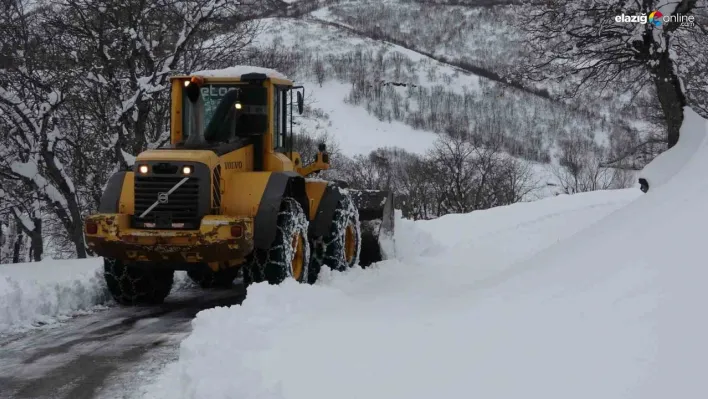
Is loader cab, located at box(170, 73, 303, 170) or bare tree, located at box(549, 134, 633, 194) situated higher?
loader cab, located at box(170, 73, 303, 170)

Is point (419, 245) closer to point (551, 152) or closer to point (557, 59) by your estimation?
point (557, 59)

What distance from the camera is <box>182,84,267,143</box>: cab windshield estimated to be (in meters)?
9.10

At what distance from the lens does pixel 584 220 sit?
715 inches

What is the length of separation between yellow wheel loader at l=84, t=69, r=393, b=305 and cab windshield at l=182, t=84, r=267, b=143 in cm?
1

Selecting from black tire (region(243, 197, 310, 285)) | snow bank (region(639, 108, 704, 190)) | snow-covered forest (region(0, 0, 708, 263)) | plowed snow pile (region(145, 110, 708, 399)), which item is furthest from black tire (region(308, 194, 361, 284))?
snow bank (region(639, 108, 704, 190))


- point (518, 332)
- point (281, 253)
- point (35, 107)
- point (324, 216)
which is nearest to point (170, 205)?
point (281, 253)

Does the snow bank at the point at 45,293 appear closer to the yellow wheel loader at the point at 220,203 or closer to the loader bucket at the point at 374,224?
the yellow wheel loader at the point at 220,203

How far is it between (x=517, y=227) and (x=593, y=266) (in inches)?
467

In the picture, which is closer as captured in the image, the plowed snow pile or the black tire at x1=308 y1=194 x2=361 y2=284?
the plowed snow pile

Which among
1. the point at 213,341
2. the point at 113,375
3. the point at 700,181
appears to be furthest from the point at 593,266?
the point at 113,375

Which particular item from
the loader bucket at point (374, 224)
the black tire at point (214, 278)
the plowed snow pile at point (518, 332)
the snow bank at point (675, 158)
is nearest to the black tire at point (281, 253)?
the plowed snow pile at point (518, 332)

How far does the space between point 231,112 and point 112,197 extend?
5.99ft
